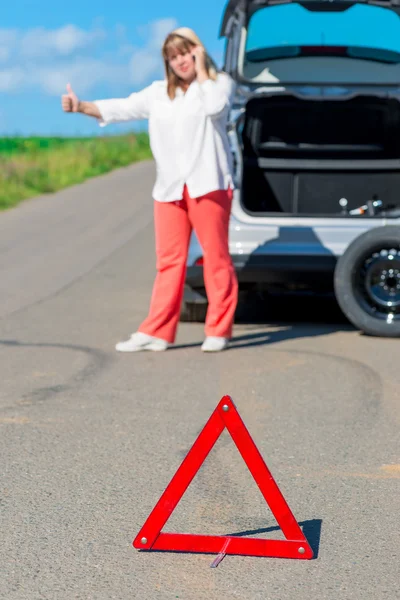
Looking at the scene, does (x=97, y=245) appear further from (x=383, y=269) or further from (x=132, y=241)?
(x=383, y=269)

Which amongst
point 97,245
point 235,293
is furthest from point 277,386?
point 97,245

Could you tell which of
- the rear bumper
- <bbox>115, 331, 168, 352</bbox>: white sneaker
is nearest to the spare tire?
the rear bumper

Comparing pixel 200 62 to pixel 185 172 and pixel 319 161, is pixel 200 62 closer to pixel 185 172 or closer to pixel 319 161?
pixel 185 172

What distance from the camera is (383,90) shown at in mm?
8016

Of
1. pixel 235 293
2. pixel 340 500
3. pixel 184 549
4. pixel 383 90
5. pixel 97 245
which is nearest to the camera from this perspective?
pixel 184 549

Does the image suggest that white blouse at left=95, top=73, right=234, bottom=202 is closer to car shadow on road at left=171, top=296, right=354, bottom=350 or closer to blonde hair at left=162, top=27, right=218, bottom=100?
blonde hair at left=162, top=27, right=218, bottom=100

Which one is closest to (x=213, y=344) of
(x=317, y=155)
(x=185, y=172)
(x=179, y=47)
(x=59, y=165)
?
(x=185, y=172)

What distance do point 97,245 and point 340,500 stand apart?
9802mm

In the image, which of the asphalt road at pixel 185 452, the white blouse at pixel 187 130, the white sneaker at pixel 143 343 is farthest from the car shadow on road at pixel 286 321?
the white blouse at pixel 187 130

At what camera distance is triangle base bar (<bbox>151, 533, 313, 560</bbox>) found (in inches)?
146

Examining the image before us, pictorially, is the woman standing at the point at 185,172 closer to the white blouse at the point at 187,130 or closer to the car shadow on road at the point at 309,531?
the white blouse at the point at 187,130

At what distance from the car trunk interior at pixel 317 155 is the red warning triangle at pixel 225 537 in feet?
17.4

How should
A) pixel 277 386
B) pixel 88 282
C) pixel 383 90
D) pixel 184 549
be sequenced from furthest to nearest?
pixel 88 282 → pixel 383 90 → pixel 277 386 → pixel 184 549

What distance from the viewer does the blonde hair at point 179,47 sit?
700 cm
